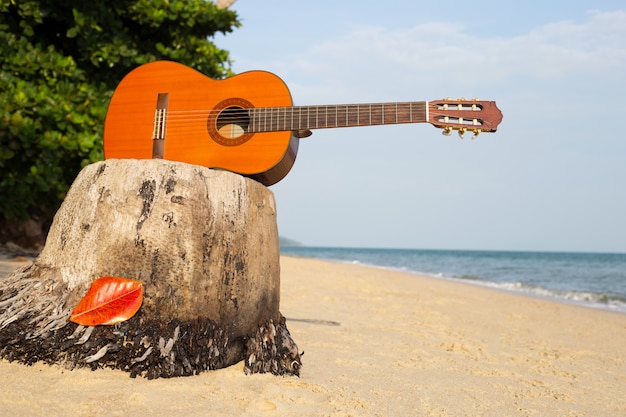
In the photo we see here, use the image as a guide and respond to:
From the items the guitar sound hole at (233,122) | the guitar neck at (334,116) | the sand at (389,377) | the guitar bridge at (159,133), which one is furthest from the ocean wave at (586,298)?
the guitar bridge at (159,133)

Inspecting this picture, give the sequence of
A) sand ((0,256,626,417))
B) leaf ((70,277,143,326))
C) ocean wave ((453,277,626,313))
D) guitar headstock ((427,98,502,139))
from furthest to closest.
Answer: ocean wave ((453,277,626,313)) → guitar headstock ((427,98,502,139)) → leaf ((70,277,143,326)) → sand ((0,256,626,417))

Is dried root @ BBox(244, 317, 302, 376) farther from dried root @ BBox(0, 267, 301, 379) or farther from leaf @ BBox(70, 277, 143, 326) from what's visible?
leaf @ BBox(70, 277, 143, 326)

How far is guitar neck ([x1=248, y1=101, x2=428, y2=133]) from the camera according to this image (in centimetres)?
339

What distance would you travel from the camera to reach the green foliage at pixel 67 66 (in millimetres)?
6473

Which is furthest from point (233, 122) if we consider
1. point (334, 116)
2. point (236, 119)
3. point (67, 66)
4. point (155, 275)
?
point (67, 66)

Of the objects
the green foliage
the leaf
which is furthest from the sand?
the green foliage

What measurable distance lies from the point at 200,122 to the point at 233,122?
0.23 m

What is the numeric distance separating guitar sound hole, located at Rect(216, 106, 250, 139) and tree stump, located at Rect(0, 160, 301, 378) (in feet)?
2.09

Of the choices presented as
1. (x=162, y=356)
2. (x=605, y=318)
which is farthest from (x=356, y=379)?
(x=605, y=318)

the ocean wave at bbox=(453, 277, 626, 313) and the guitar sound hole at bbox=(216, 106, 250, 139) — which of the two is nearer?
the guitar sound hole at bbox=(216, 106, 250, 139)

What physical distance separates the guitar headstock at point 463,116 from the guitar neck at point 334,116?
0.07 metres

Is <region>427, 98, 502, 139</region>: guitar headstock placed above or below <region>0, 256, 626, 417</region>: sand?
above

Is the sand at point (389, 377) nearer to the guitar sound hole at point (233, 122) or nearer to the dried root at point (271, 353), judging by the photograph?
the dried root at point (271, 353)

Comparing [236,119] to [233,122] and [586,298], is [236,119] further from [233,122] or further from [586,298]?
[586,298]
